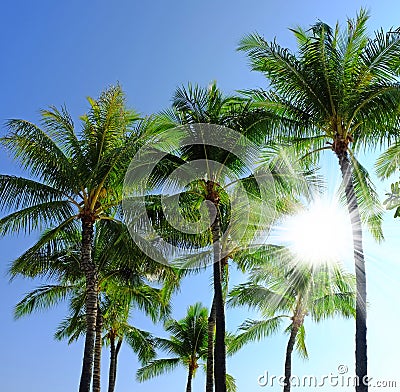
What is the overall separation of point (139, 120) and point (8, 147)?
134 inches

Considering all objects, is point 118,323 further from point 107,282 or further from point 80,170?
point 80,170

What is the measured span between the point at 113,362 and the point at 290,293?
9.09 metres

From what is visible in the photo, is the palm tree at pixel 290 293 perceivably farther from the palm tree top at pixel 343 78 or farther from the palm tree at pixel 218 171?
the palm tree top at pixel 343 78

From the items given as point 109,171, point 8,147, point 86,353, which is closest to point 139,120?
point 109,171

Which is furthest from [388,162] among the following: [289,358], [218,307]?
[289,358]

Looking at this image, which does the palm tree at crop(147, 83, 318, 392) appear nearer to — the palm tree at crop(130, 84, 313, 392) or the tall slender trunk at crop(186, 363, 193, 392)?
the palm tree at crop(130, 84, 313, 392)

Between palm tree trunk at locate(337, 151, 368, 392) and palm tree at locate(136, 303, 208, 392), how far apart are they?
17.5m

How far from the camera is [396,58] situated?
13086 millimetres

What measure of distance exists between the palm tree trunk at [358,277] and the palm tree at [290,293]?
20.6 ft

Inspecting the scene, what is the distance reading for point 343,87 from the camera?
13141 millimetres

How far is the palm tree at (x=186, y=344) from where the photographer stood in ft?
94.5

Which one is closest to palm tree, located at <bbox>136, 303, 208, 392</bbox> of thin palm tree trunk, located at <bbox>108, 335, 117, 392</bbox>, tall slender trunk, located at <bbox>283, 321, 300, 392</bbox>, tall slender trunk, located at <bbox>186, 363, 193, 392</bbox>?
tall slender trunk, located at <bbox>186, 363, 193, 392</bbox>

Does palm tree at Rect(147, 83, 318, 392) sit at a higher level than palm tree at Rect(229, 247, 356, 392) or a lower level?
higher

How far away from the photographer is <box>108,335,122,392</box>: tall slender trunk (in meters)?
25.2
